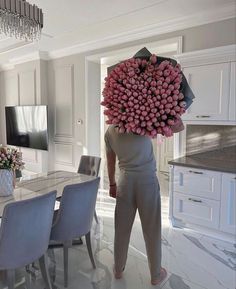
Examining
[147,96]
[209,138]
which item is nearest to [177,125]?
[147,96]

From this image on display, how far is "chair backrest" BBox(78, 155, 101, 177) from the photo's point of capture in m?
3.27

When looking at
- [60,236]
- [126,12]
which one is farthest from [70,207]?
[126,12]

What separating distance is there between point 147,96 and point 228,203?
6.03ft

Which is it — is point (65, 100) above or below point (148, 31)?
below

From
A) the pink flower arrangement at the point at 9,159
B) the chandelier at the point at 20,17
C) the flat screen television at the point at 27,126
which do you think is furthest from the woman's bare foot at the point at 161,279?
the flat screen television at the point at 27,126

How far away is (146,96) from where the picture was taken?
147 centimetres

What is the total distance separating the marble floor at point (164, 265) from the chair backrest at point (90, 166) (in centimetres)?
72

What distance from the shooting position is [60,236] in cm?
206

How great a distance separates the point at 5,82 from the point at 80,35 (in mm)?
2976

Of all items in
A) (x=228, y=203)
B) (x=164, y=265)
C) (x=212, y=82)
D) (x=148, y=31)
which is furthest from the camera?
(x=148, y=31)

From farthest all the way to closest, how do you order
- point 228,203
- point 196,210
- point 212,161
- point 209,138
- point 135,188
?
point 209,138 → point 212,161 → point 196,210 → point 228,203 → point 135,188

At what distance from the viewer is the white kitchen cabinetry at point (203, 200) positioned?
2711 mm

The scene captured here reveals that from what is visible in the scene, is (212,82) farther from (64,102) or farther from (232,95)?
(64,102)

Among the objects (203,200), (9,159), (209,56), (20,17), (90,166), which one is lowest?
(203,200)
